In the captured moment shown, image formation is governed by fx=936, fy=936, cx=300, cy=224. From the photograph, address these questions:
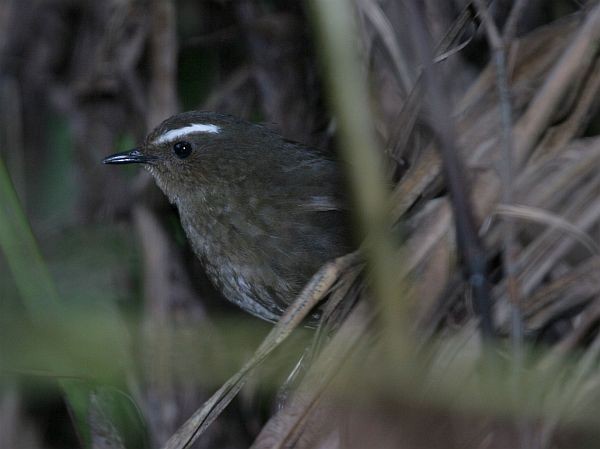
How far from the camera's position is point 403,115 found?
2707mm

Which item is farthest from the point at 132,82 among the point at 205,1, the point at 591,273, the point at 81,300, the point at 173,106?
the point at 591,273

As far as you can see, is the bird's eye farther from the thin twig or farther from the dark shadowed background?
the thin twig

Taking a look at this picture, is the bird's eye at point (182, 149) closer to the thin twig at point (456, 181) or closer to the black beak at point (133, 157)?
the black beak at point (133, 157)

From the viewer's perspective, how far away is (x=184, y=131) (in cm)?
323

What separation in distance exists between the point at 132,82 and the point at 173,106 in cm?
28

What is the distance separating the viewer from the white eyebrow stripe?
322 cm

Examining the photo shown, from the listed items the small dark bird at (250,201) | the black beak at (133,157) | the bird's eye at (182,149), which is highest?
the black beak at (133,157)

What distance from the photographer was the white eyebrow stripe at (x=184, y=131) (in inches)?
127

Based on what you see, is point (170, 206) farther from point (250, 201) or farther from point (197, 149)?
point (250, 201)

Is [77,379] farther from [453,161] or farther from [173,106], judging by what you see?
[173,106]

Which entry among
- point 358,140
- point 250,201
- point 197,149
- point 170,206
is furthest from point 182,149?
point 358,140

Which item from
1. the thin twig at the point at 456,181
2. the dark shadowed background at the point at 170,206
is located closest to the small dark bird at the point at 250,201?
the dark shadowed background at the point at 170,206

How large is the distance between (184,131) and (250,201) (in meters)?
0.40

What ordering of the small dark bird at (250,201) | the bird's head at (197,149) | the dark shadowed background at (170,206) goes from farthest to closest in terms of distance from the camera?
1. the bird's head at (197,149)
2. the small dark bird at (250,201)
3. the dark shadowed background at (170,206)
